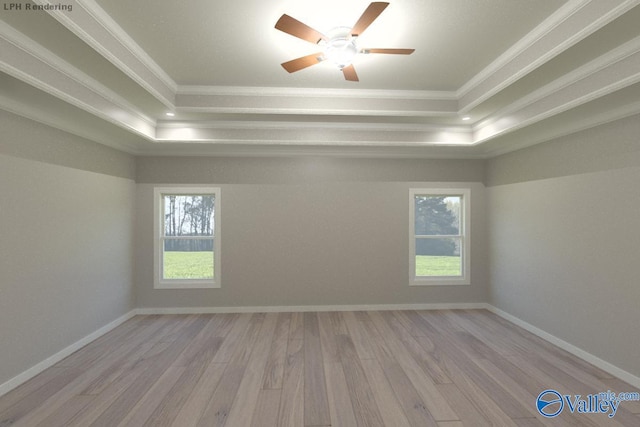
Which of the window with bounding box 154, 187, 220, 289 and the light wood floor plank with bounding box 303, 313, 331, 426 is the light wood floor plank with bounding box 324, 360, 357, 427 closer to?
the light wood floor plank with bounding box 303, 313, 331, 426

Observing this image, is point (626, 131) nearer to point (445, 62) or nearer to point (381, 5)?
point (445, 62)

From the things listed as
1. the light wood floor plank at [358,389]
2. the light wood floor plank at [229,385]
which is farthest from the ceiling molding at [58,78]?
the light wood floor plank at [358,389]

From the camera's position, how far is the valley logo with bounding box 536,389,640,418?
2303mm

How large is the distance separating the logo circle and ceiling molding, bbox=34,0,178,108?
13.3 feet

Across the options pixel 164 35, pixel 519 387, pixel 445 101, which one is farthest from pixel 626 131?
pixel 164 35

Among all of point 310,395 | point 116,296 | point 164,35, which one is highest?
point 164,35

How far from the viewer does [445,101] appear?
3502 mm

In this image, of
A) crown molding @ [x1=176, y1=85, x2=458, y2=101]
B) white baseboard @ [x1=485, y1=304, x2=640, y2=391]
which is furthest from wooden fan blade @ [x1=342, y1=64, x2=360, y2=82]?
white baseboard @ [x1=485, y1=304, x2=640, y2=391]

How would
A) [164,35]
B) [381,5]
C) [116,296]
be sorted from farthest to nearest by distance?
[116,296], [164,35], [381,5]

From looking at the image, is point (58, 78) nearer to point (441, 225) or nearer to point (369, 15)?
point (369, 15)

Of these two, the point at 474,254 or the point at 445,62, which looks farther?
the point at 474,254

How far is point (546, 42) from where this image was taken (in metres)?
2.26

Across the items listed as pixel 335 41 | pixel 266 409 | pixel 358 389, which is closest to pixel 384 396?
pixel 358 389

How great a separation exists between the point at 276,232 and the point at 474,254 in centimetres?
308
